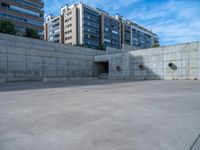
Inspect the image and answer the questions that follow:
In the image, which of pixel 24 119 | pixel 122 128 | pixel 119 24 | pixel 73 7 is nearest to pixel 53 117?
pixel 24 119

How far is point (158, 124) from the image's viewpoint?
256 cm

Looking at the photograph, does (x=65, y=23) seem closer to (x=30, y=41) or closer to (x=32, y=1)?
(x=32, y=1)

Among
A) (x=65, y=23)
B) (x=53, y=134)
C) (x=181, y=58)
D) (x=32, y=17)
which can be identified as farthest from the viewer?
(x=65, y=23)

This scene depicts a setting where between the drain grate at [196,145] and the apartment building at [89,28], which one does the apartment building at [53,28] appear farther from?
the drain grate at [196,145]

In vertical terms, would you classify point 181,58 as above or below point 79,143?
above

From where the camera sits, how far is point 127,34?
73.2 metres

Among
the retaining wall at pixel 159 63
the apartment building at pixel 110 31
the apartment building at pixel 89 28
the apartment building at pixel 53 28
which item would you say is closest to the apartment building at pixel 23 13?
the apartment building at pixel 89 28

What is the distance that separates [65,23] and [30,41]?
148 feet

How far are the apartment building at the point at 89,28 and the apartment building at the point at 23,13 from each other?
12.9 metres

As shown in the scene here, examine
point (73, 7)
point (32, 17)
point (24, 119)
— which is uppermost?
point (73, 7)

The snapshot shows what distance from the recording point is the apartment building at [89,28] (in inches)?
2163

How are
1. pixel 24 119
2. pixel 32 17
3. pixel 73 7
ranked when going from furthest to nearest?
pixel 73 7 < pixel 32 17 < pixel 24 119

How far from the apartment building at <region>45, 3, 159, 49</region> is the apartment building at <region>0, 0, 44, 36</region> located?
1292 cm

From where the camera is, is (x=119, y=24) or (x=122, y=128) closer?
(x=122, y=128)
